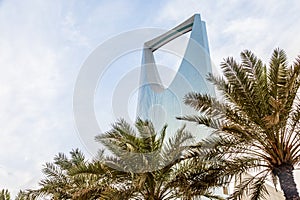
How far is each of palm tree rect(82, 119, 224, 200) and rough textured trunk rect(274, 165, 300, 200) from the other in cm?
240

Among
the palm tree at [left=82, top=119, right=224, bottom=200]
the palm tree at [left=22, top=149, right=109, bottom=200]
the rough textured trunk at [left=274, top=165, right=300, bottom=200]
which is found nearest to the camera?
the rough textured trunk at [left=274, top=165, right=300, bottom=200]

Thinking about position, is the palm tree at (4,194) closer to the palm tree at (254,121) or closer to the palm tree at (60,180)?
the palm tree at (60,180)

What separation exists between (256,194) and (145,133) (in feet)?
11.6

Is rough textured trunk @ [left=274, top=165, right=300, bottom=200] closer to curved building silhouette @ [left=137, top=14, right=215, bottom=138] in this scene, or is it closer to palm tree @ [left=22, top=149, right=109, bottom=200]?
palm tree @ [left=22, top=149, right=109, bottom=200]

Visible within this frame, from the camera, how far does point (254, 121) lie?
8.33 metres

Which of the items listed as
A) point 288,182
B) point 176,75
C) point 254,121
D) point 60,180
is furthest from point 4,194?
point 176,75

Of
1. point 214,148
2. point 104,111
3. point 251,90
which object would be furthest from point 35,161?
point 251,90

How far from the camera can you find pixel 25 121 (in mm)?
12148

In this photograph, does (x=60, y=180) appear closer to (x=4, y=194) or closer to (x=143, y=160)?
(x=4, y=194)

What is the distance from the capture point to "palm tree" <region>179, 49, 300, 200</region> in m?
8.28

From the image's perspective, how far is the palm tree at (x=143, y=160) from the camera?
9.99 m

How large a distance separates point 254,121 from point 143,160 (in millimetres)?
3464

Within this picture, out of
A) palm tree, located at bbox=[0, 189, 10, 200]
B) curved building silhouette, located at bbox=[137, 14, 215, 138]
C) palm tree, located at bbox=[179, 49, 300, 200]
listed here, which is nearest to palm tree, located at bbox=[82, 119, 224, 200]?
palm tree, located at bbox=[179, 49, 300, 200]

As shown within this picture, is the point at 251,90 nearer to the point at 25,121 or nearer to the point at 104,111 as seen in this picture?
the point at 104,111
